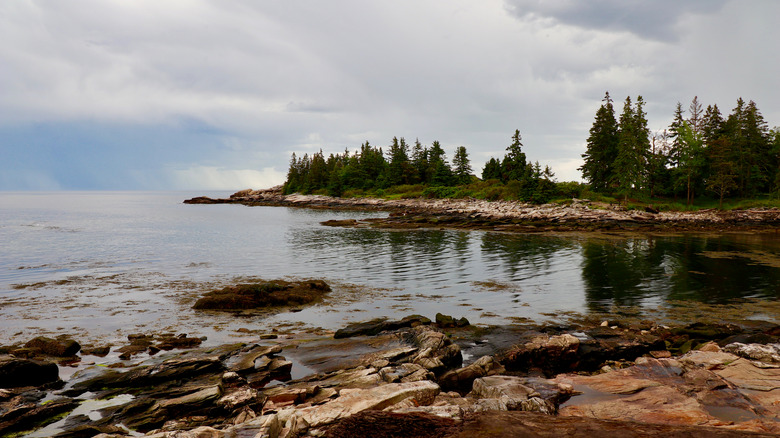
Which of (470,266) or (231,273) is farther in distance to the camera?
(470,266)

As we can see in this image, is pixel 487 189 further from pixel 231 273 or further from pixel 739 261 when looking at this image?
pixel 231 273

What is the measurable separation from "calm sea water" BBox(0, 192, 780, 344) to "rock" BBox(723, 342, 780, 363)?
25.5ft

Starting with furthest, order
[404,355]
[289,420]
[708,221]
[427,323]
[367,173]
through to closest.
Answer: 1. [367,173]
2. [708,221]
3. [427,323]
4. [404,355]
5. [289,420]

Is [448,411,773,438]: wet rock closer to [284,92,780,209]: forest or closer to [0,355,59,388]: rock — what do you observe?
[0,355,59,388]: rock

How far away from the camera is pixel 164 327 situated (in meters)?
16.8

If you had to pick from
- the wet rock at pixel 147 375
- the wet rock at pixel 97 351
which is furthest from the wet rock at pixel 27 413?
the wet rock at pixel 97 351

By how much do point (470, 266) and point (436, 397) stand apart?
23.3 metres

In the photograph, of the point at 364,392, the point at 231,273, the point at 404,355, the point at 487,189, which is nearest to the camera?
the point at 364,392

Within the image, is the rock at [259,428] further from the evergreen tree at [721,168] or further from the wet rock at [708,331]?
the evergreen tree at [721,168]

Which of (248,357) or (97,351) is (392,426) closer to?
(248,357)

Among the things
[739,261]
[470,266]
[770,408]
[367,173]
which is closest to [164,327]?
[770,408]

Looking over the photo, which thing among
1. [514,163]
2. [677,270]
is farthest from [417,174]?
[677,270]

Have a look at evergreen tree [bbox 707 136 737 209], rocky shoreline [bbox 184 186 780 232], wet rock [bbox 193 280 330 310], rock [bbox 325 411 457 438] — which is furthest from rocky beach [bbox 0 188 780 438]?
evergreen tree [bbox 707 136 737 209]

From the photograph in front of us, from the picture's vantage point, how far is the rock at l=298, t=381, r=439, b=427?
7555mm
